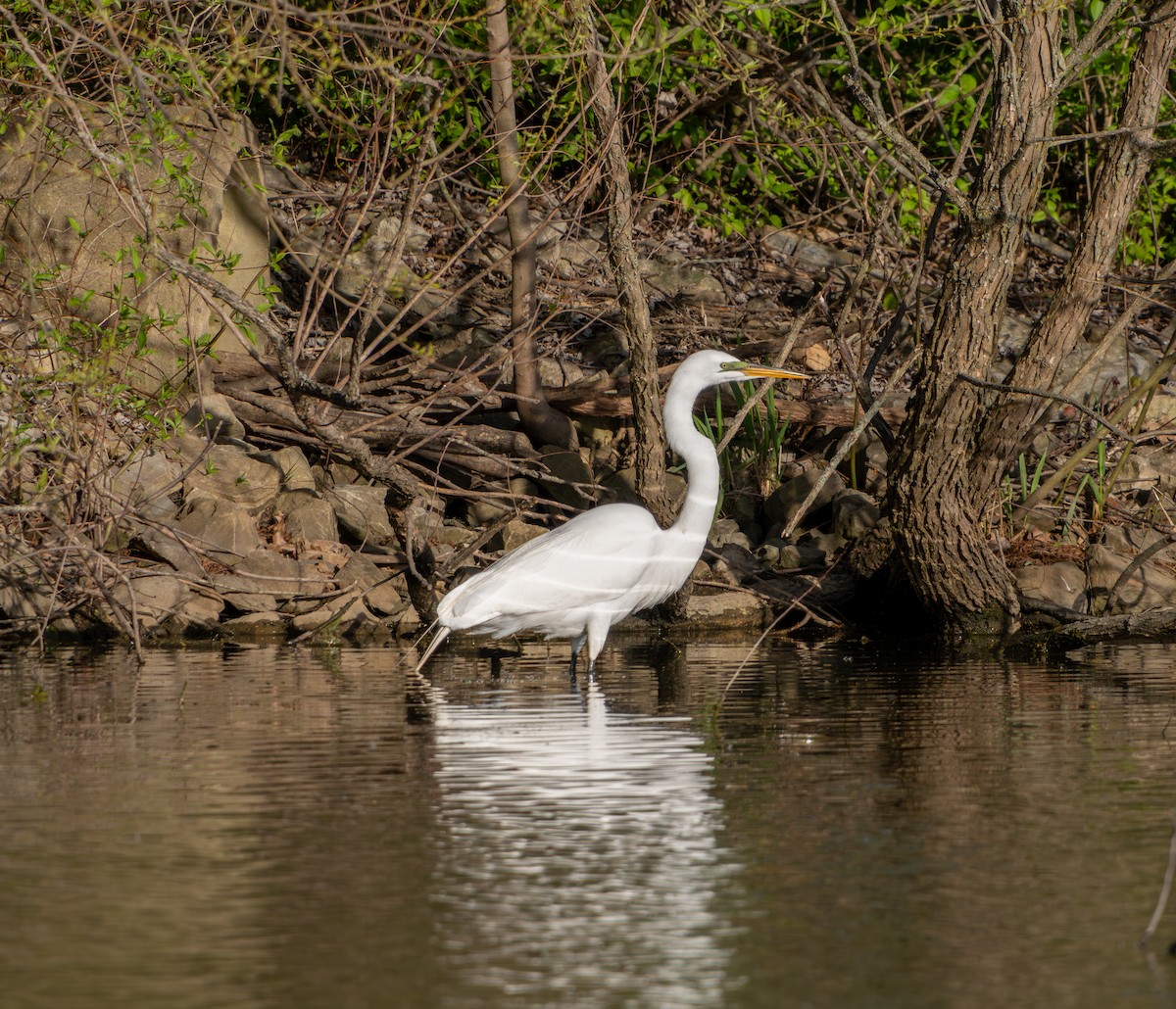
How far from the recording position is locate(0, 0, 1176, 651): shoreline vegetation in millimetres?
10102

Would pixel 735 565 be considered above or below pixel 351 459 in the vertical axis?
below

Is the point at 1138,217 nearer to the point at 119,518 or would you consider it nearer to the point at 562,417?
the point at 562,417

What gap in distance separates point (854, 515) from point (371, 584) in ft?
12.1

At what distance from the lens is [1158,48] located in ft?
34.6

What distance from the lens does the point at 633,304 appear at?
1134 cm

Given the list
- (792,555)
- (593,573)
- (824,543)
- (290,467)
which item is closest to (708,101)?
(824,543)

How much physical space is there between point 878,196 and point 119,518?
7962 mm

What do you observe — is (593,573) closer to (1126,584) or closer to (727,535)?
(727,535)

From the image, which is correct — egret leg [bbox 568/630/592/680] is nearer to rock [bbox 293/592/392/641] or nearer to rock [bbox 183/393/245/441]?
rock [bbox 293/592/392/641]

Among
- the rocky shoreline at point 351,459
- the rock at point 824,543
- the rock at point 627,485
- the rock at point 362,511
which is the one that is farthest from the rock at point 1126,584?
the rock at point 362,511

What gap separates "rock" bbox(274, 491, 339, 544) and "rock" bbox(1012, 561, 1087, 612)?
5060 millimetres

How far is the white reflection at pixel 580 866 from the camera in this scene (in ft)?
12.5

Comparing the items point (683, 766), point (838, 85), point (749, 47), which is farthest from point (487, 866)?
point (838, 85)

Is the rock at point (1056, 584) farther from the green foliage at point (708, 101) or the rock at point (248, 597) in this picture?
the rock at point (248, 597)
